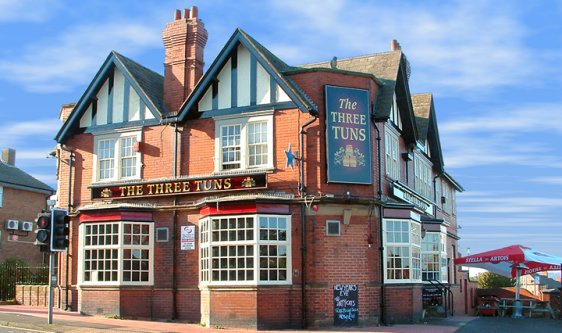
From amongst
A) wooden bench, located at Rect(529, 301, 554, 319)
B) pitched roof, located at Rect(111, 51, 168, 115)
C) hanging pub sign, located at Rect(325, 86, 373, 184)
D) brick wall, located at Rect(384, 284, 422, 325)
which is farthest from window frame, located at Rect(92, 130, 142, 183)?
wooden bench, located at Rect(529, 301, 554, 319)

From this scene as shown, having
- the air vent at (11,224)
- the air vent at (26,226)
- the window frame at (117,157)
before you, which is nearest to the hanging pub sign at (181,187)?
the window frame at (117,157)

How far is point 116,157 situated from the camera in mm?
23641

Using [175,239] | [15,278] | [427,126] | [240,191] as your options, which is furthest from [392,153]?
[15,278]

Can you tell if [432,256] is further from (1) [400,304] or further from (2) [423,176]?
(1) [400,304]

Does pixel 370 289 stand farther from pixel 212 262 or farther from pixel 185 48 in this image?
pixel 185 48

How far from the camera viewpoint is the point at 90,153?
24.2 m

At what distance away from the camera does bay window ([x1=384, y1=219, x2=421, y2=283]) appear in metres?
21.0

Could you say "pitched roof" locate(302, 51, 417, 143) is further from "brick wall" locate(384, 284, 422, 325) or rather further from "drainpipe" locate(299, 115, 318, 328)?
"brick wall" locate(384, 284, 422, 325)

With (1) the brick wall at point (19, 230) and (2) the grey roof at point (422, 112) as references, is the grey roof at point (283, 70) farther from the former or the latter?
(1) the brick wall at point (19, 230)

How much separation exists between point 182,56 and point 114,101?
9.84ft

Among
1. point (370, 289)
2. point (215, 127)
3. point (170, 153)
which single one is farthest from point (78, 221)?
point (370, 289)

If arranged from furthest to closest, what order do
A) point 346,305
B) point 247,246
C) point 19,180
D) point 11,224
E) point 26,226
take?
point 19,180 < point 26,226 < point 11,224 < point 346,305 < point 247,246

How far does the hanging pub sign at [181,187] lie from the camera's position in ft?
68.0

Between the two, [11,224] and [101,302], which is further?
[11,224]
